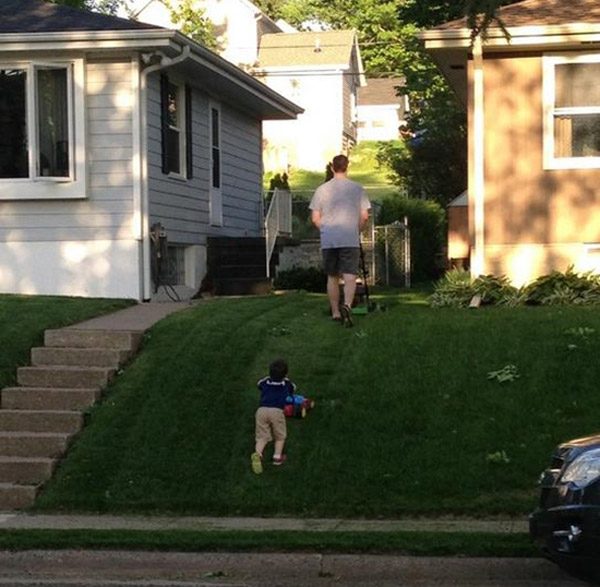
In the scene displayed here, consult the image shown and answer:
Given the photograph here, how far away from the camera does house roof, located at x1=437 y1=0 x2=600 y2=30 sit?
582 inches

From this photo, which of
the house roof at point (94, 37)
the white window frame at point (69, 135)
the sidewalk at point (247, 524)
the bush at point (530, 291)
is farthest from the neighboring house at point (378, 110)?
the sidewalk at point (247, 524)

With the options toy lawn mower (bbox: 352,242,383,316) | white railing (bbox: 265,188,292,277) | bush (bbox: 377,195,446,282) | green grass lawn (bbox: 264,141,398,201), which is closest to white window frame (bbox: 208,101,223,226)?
white railing (bbox: 265,188,292,277)

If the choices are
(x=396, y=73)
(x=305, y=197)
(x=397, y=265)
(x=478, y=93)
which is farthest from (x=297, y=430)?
(x=396, y=73)

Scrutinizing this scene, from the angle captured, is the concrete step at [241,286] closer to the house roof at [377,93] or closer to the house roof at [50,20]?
the house roof at [50,20]

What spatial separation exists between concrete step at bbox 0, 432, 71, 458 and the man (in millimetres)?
3684

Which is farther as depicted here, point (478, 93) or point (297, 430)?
point (478, 93)

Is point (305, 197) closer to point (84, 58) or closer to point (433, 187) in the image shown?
point (433, 187)

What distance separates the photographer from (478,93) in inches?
595

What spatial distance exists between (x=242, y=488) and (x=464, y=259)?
1017 cm

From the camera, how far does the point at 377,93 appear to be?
221 feet

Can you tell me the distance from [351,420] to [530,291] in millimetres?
5111

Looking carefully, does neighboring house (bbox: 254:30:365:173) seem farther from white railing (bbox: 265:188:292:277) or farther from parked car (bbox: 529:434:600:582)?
parked car (bbox: 529:434:600:582)

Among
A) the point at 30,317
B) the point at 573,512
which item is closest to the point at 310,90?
the point at 30,317

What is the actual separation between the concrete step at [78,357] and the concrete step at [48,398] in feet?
2.00
